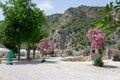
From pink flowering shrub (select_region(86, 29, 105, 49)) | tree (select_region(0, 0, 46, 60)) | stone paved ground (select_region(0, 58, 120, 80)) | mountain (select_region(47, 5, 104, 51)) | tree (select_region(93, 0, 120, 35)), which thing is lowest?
stone paved ground (select_region(0, 58, 120, 80))

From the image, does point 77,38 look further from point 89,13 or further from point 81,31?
point 89,13

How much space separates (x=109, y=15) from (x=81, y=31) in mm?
106676

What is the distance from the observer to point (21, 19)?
107 feet

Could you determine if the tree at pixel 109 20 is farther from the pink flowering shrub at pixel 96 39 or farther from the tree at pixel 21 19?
the tree at pixel 21 19

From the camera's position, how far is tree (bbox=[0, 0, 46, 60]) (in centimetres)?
3297

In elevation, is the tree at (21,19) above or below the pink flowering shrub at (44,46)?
above

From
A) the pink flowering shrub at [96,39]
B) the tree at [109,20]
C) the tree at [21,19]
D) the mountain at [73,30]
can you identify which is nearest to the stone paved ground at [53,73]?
the pink flowering shrub at [96,39]

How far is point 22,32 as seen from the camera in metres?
33.2

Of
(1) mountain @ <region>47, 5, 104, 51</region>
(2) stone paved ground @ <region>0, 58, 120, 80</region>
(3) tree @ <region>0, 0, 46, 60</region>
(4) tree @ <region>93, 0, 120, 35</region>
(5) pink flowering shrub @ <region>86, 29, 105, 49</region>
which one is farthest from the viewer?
(1) mountain @ <region>47, 5, 104, 51</region>

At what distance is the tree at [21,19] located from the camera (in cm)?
3297

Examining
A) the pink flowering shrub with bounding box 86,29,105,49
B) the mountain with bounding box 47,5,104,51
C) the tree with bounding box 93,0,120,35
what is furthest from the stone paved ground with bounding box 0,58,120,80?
the mountain with bounding box 47,5,104,51

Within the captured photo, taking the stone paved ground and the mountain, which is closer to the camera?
the stone paved ground

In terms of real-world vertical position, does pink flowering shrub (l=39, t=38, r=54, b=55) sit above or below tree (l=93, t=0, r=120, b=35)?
above

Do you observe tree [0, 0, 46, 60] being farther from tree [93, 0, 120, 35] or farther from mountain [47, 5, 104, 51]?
mountain [47, 5, 104, 51]
